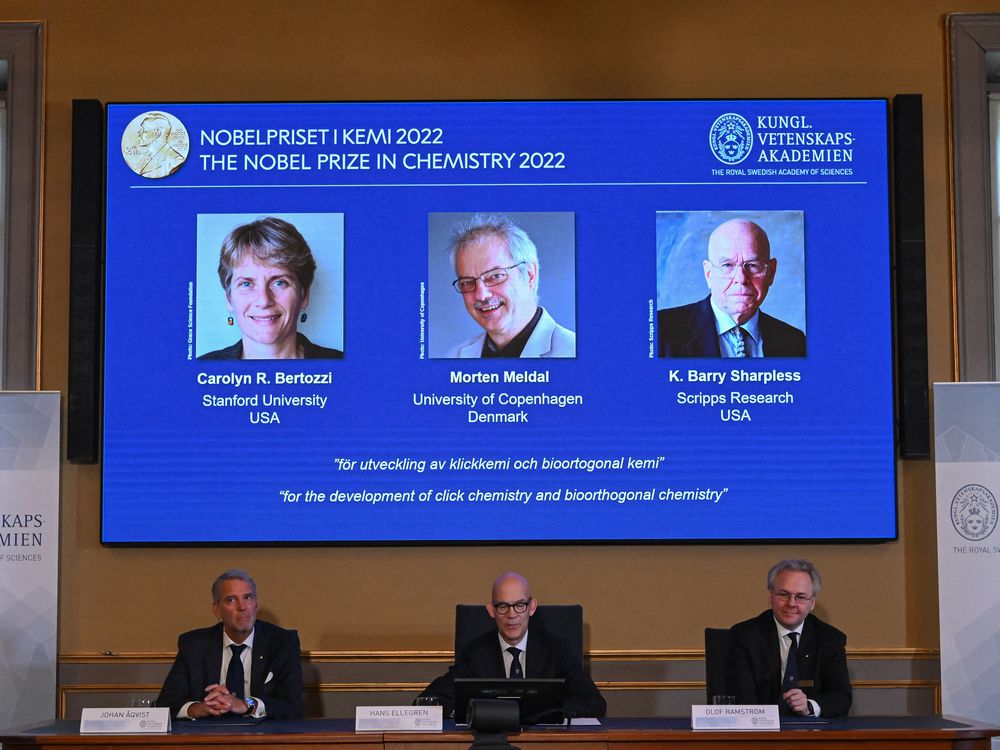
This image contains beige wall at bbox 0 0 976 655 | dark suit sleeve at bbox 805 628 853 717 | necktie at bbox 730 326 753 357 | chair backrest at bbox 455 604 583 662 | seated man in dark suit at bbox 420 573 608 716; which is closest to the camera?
dark suit sleeve at bbox 805 628 853 717

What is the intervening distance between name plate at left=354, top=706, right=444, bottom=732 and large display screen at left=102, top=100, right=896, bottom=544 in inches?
57.8

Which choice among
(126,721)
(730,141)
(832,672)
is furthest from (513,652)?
(730,141)

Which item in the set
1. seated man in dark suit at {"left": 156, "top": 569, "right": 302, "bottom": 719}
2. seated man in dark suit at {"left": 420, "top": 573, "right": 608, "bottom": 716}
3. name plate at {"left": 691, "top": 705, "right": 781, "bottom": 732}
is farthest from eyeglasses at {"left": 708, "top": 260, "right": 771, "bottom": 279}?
seated man in dark suit at {"left": 156, "top": 569, "right": 302, "bottom": 719}

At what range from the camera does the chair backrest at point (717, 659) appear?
491 centimetres

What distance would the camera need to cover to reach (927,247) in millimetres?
5707

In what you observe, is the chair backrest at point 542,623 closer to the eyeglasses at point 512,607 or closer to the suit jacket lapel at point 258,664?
the eyeglasses at point 512,607

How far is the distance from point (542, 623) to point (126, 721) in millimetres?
1656

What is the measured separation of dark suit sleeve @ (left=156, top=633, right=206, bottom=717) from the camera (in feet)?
15.7

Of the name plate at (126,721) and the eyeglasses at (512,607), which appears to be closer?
the name plate at (126,721)

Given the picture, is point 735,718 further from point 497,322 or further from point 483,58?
point 483,58

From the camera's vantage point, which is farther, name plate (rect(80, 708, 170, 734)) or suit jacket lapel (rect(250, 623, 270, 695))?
suit jacket lapel (rect(250, 623, 270, 695))

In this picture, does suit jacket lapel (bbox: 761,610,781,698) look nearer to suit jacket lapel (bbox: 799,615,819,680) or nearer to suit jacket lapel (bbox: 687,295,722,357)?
suit jacket lapel (bbox: 799,615,819,680)

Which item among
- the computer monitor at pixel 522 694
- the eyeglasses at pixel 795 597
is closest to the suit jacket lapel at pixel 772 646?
the eyeglasses at pixel 795 597

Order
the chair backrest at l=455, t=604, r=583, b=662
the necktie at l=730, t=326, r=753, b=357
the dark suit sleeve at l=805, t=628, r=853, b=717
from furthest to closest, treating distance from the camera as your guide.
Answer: the necktie at l=730, t=326, r=753, b=357 → the chair backrest at l=455, t=604, r=583, b=662 → the dark suit sleeve at l=805, t=628, r=853, b=717
